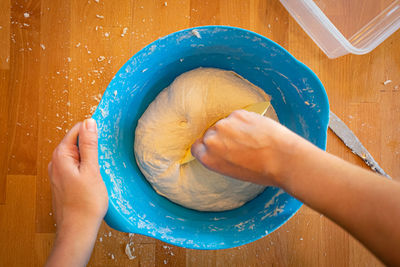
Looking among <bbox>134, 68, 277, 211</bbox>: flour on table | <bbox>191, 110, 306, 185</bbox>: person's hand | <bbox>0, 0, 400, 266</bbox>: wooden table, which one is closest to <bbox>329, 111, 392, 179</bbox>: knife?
<bbox>0, 0, 400, 266</bbox>: wooden table

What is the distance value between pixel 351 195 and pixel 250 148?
0.19 m

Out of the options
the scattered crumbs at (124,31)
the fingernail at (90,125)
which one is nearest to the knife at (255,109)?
the fingernail at (90,125)

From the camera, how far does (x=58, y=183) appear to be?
631 mm

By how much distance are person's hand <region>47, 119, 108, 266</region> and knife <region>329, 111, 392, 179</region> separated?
69 cm

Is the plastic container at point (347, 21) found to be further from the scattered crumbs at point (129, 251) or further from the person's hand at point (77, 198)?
the scattered crumbs at point (129, 251)

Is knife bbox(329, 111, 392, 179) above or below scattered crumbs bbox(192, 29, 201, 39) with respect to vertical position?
below

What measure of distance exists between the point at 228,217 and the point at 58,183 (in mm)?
461

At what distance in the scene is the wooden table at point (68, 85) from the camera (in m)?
0.83

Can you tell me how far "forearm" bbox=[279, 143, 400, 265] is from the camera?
0.39 metres

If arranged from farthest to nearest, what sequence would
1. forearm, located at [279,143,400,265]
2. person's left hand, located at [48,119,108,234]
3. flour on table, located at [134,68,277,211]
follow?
flour on table, located at [134,68,277,211], person's left hand, located at [48,119,108,234], forearm, located at [279,143,400,265]

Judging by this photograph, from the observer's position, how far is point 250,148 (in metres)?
0.54

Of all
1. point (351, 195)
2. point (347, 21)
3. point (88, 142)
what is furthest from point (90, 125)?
point (347, 21)

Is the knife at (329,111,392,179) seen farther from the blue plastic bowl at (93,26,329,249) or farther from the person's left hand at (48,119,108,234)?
the person's left hand at (48,119,108,234)

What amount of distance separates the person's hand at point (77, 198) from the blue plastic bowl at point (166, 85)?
44mm
